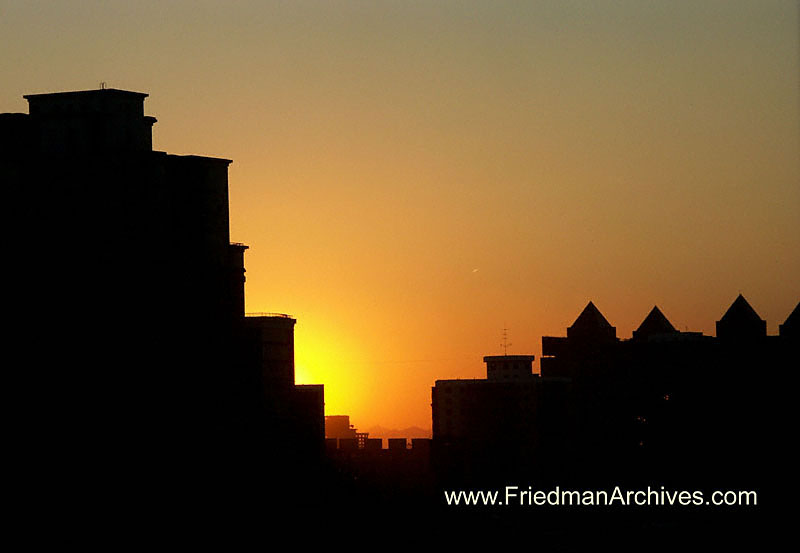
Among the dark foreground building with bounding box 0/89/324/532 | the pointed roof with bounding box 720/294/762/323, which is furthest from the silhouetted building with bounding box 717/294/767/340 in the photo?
the dark foreground building with bounding box 0/89/324/532

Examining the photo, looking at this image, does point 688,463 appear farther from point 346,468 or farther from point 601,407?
point 346,468

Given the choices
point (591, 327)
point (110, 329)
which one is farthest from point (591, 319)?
point (110, 329)

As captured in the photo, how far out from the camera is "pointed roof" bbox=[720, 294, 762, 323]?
162 metres

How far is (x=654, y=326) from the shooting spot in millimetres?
177375

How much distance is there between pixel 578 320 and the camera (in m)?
173

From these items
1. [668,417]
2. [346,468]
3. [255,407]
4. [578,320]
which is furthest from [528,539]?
[578,320]

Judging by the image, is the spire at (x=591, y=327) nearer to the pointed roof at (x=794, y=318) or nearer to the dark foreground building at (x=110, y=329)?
the pointed roof at (x=794, y=318)

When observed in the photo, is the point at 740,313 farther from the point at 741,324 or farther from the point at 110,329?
the point at 110,329

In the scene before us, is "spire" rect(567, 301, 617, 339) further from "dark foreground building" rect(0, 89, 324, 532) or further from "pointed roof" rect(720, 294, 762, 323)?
"dark foreground building" rect(0, 89, 324, 532)

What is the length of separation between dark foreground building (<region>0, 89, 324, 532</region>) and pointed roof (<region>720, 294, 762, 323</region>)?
79781 millimetres

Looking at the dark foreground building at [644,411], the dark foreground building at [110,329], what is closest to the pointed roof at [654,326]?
the dark foreground building at [644,411]

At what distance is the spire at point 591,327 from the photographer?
171750 millimetres

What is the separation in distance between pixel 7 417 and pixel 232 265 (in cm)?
1769

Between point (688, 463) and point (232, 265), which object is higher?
point (232, 265)
